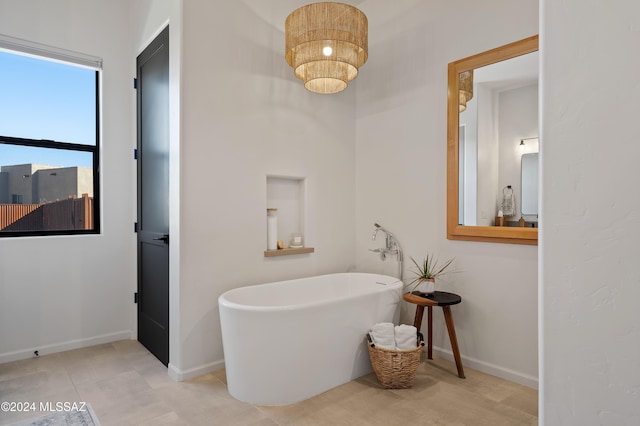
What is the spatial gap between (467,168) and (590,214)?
2.43 meters

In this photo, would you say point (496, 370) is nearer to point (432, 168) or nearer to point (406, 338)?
point (406, 338)

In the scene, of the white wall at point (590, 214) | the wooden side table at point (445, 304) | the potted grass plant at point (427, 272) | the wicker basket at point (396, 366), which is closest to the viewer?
the white wall at point (590, 214)

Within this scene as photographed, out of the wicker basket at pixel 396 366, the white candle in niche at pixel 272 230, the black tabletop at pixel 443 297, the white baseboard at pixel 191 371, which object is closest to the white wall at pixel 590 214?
the wicker basket at pixel 396 366

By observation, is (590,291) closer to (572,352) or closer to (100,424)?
(572,352)

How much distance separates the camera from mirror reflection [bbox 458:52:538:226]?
2670mm

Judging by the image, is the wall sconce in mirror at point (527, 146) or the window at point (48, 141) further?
the window at point (48, 141)

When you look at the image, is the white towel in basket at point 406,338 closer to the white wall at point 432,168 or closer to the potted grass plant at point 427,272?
the potted grass plant at point 427,272

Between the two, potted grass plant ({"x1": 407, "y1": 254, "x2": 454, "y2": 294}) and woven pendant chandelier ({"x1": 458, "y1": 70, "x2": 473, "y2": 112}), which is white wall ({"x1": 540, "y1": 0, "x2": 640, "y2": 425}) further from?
woven pendant chandelier ({"x1": 458, "y1": 70, "x2": 473, "y2": 112})

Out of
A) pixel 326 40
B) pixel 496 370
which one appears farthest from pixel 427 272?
pixel 326 40

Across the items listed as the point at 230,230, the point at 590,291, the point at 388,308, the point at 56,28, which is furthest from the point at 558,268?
the point at 56,28

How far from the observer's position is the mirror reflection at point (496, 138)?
8.76ft

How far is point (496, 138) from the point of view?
9.30ft

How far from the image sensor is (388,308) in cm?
295

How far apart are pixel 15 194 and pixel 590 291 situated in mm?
3903
